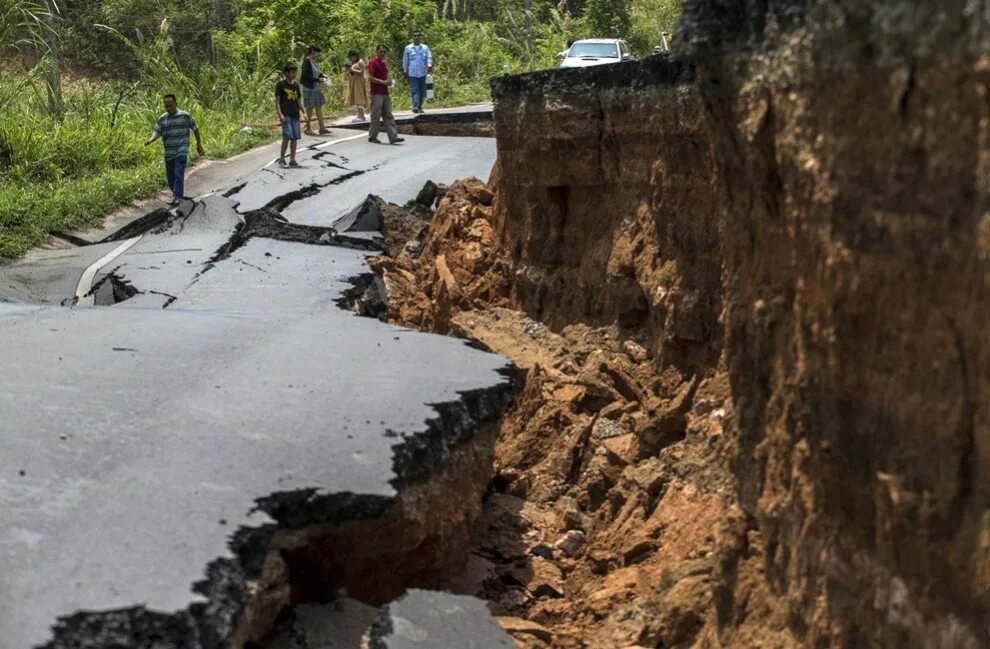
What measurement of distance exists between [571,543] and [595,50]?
66.3ft

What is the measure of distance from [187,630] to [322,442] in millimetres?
1333

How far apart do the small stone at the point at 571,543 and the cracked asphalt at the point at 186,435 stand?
2.37ft

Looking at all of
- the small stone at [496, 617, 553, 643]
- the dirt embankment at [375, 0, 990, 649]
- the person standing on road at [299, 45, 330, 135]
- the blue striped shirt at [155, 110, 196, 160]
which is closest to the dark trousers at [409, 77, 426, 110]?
the person standing on road at [299, 45, 330, 135]

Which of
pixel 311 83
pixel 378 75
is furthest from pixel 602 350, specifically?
pixel 311 83

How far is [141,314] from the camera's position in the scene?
718 centimetres

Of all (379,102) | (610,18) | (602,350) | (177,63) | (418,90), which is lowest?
(602,350)

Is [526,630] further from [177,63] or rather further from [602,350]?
[177,63]

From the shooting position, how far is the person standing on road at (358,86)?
20672 mm

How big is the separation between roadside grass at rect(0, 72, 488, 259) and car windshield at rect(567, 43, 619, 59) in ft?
17.1

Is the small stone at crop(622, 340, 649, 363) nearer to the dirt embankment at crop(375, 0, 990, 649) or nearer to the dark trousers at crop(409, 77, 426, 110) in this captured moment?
the dirt embankment at crop(375, 0, 990, 649)

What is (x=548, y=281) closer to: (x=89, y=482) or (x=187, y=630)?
(x=89, y=482)

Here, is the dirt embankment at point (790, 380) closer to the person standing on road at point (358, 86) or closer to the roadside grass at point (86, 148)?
the roadside grass at point (86, 148)

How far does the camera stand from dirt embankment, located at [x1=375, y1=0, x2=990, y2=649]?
2.48 metres

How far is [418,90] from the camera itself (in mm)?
21109
